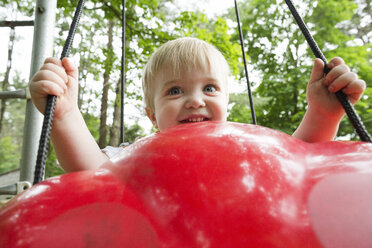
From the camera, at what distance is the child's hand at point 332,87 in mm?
632

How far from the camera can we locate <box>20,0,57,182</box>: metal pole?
1397 mm

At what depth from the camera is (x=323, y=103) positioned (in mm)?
769

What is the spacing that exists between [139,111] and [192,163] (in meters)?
7.40

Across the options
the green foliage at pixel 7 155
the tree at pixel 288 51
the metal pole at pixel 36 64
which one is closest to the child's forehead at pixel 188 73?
the metal pole at pixel 36 64

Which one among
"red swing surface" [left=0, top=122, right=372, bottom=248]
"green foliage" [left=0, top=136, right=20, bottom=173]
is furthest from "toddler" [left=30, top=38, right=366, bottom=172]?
"green foliage" [left=0, top=136, right=20, bottom=173]

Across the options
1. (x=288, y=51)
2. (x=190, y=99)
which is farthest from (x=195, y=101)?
(x=288, y=51)

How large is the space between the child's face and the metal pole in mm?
675

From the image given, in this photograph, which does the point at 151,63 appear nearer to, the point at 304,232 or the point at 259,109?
the point at 304,232

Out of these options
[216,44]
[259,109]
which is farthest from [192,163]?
[259,109]

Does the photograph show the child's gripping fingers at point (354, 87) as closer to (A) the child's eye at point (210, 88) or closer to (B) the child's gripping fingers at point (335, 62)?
(B) the child's gripping fingers at point (335, 62)

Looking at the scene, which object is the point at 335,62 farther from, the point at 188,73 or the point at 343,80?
the point at 188,73

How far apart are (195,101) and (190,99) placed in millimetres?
26

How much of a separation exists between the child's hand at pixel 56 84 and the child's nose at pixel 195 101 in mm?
385

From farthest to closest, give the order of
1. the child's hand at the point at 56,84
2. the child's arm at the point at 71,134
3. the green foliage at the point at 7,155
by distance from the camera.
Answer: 1. the green foliage at the point at 7,155
2. the child's arm at the point at 71,134
3. the child's hand at the point at 56,84
